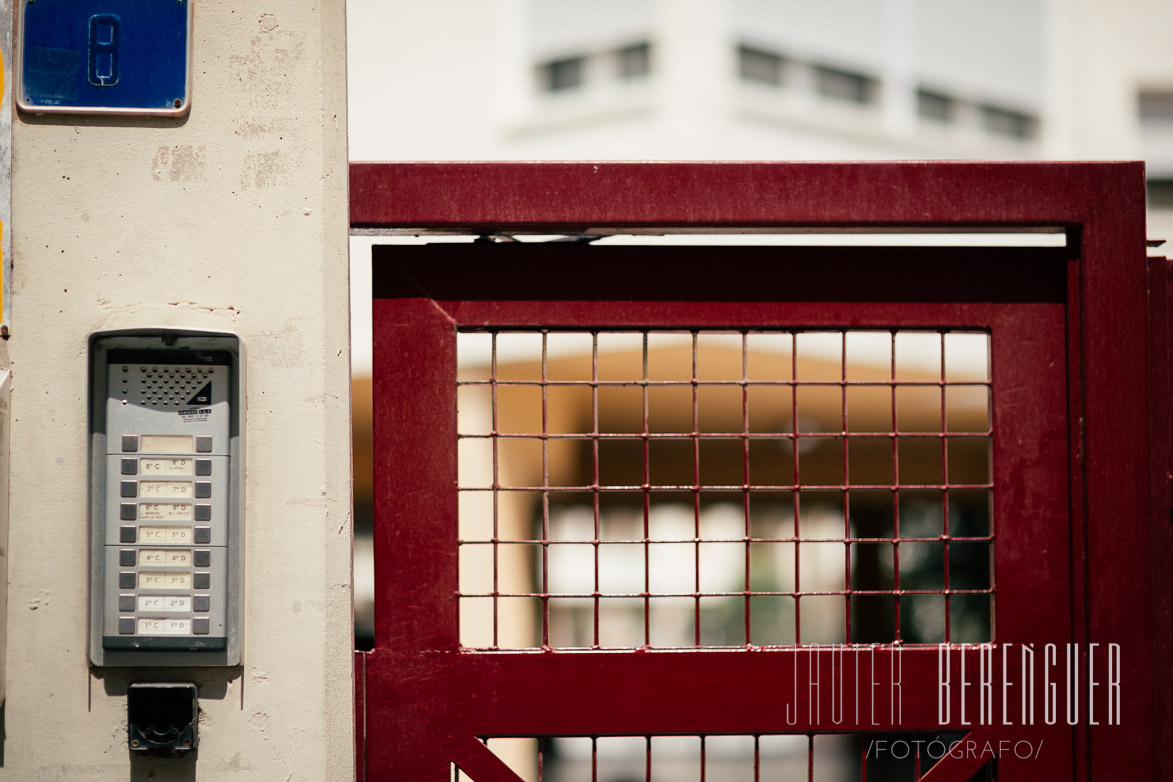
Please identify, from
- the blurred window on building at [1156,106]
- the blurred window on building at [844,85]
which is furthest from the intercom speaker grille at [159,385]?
the blurred window on building at [1156,106]

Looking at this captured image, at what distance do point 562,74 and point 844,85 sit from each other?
7.46 feet

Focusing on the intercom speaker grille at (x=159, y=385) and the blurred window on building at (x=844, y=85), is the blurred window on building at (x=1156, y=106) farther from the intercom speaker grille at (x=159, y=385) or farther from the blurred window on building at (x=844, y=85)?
the intercom speaker grille at (x=159, y=385)

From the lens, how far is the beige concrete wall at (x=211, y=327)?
159cm

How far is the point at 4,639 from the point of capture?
5.18 ft

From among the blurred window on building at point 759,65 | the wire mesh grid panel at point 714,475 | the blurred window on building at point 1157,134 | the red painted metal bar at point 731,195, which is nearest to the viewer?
the red painted metal bar at point 731,195

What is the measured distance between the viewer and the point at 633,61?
6.65m

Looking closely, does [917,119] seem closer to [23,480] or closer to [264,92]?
[264,92]

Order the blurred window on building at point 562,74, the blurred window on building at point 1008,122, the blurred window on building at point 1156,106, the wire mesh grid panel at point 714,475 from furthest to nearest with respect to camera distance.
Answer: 1. the blurred window on building at point 1156,106
2. the blurred window on building at point 1008,122
3. the blurred window on building at point 562,74
4. the wire mesh grid panel at point 714,475

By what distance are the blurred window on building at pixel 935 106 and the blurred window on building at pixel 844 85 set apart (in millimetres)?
572

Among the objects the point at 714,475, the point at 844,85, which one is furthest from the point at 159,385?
the point at 714,475

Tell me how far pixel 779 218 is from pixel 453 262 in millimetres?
663

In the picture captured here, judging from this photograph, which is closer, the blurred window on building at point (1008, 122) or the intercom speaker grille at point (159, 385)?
the intercom speaker grille at point (159, 385)

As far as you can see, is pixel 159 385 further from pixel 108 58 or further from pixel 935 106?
pixel 935 106

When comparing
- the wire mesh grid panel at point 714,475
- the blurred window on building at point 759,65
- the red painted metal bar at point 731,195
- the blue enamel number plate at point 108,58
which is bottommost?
the wire mesh grid panel at point 714,475
